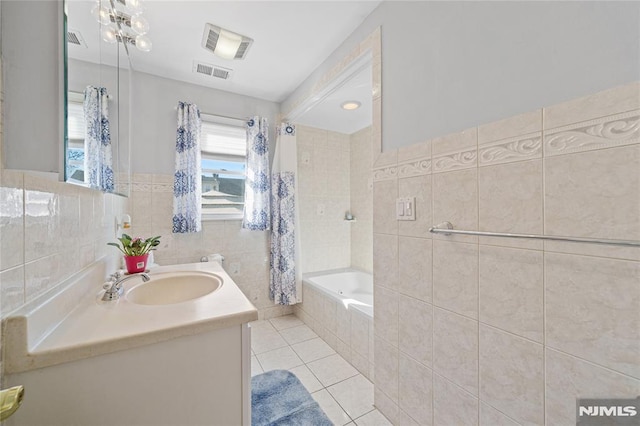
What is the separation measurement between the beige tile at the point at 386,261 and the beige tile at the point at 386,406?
642mm

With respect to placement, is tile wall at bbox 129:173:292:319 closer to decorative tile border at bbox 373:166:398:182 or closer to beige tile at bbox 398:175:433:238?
decorative tile border at bbox 373:166:398:182

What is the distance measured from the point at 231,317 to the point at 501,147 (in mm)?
1153

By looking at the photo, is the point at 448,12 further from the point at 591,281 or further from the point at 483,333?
the point at 483,333

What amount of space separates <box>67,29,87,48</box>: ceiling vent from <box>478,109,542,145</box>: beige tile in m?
1.45

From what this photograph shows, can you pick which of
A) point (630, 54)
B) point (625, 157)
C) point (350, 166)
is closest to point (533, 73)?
point (630, 54)

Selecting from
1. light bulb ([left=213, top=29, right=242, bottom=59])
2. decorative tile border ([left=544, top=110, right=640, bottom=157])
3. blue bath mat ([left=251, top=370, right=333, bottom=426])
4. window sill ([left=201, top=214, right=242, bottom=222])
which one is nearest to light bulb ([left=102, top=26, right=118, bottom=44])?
light bulb ([left=213, top=29, right=242, bottom=59])

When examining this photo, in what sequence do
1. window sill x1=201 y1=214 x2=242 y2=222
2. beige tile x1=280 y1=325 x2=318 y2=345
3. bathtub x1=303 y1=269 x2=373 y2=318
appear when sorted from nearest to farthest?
1. beige tile x1=280 y1=325 x2=318 y2=345
2. window sill x1=201 y1=214 x2=242 y2=222
3. bathtub x1=303 y1=269 x2=373 y2=318

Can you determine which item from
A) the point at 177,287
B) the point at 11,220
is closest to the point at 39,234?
the point at 11,220

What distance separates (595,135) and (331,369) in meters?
1.96

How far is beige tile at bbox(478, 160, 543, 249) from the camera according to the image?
82 cm

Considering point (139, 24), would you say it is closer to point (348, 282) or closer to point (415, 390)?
point (415, 390)

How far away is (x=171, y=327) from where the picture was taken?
28.7 inches

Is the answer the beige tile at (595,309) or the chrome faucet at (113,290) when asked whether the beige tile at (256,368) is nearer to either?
the chrome faucet at (113,290)

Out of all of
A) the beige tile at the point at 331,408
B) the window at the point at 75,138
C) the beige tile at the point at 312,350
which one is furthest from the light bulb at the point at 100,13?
the beige tile at the point at 312,350
